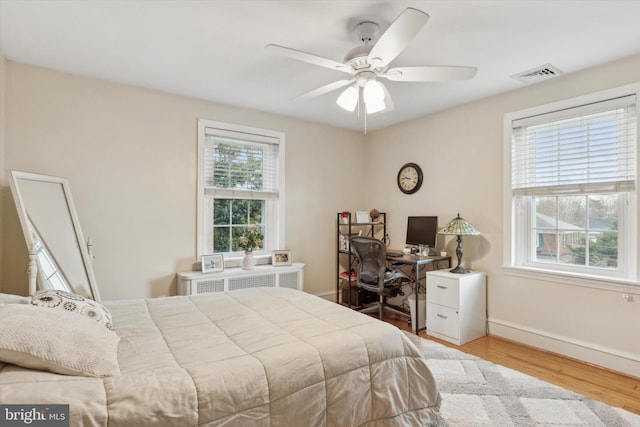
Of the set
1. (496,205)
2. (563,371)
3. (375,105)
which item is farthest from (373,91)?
(563,371)

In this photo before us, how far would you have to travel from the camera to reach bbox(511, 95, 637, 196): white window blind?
8.50 feet

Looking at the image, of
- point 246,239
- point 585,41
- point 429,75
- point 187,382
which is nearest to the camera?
point 187,382

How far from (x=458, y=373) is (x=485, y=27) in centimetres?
251

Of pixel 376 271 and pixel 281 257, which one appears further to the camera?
pixel 281 257

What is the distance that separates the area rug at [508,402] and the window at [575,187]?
3.52 feet

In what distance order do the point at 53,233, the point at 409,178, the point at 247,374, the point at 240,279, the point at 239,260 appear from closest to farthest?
the point at 247,374 → the point at 53,233 → the point at 240,279 → the point at 239,260 → the point at 409,178

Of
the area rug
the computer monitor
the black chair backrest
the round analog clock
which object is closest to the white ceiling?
the round analog clock

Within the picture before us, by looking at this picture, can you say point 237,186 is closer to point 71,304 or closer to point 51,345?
point 71,304

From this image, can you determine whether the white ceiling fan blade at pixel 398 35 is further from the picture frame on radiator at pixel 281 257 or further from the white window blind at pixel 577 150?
the picture frame on radiator at pixel 281 257

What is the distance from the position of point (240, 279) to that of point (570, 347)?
316cm

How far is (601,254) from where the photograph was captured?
9.04 ft

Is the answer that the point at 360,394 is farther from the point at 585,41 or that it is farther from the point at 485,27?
the point at 585,41

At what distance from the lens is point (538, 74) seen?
110 inches

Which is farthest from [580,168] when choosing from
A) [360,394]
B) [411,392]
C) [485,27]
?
[360,394]
